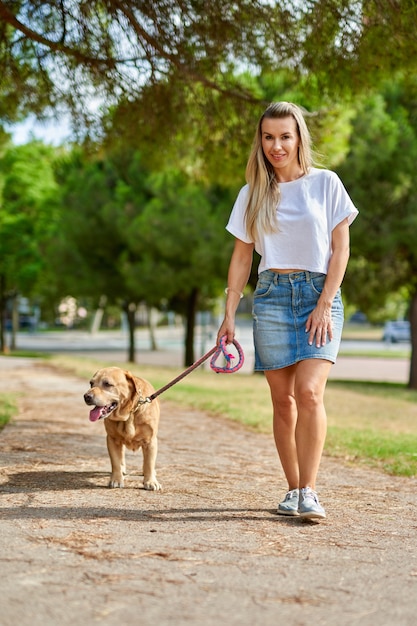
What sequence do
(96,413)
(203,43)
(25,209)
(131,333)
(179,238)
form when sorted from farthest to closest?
1. (25,209)
2. (131,333)
3. (179,238)
4. (203,43)
5. (96,413)

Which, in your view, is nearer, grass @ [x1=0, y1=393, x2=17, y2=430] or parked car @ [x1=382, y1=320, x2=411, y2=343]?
grass @ [x1=0, y1=393, x2=17, y2=430]

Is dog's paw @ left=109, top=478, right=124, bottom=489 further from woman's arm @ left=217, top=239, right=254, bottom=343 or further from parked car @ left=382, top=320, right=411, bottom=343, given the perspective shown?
parked car @ left=382, top=320, right=411, bottom=343

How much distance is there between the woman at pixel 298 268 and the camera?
4.19 meters

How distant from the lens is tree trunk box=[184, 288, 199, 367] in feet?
79.4

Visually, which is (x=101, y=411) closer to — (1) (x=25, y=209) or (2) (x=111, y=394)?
(2) (x=111, y=394)

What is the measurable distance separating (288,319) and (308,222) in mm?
520

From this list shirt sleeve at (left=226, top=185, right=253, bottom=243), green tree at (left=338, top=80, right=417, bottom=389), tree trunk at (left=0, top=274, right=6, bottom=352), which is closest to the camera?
shirt sleeve at (left=226, top=185, right=253, bottom=243)

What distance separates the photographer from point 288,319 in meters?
4.27

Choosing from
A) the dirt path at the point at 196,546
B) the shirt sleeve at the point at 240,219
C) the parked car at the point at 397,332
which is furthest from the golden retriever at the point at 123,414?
the parked car at the point at 397,332

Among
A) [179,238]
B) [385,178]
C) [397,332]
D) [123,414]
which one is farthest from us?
[397,332]

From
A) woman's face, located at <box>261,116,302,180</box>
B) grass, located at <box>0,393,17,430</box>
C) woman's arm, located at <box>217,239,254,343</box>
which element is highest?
woman's face, located at <box>261,116,302,180</box>

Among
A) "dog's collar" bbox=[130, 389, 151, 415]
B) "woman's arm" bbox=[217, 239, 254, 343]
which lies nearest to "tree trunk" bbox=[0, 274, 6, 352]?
"dog's collar" bbox=[130, 389, 151, 415]

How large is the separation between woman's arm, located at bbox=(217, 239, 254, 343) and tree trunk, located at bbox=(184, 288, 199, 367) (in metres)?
19.4

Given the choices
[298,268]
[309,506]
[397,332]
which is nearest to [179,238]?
[298,268]
